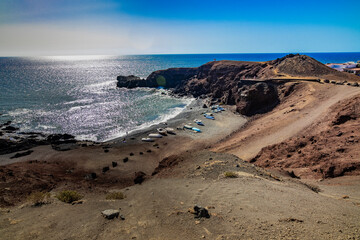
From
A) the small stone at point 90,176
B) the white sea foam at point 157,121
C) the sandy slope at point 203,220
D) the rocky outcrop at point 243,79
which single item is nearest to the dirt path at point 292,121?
the rocky outcrop at point 243,79

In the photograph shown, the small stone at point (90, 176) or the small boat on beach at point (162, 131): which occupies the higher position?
the small boat on beach at point (162, 131)

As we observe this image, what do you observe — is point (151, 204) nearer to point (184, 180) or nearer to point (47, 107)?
point (184, 180)

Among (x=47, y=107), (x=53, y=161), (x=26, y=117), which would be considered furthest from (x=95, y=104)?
(x=53, y=161)

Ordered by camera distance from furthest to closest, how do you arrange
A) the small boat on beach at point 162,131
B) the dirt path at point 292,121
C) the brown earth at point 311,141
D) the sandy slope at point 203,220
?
the small boat on beach at point 162,131, the dirt path at point 292,121, the brown earth at point 311,141, the sandy slope at point 203,220

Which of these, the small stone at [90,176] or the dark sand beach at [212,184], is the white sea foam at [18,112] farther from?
the small stone at [90,176]

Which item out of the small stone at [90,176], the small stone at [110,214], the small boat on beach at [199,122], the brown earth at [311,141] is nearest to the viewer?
the small stone at [110,214]

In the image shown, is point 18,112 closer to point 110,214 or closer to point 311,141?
point 110,214
